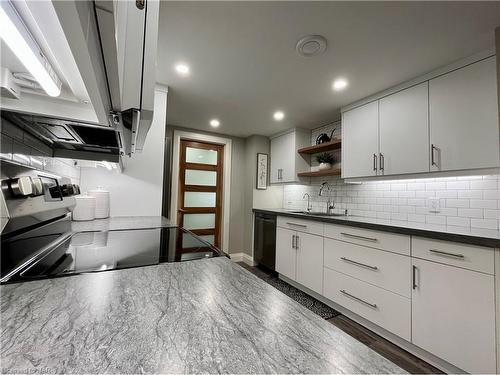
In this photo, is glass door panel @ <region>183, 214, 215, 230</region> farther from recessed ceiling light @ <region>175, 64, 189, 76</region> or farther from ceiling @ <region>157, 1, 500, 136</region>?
recessed ceiling light @ <region>175, 64, 189, 76</region>

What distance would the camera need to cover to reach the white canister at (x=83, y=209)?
1.54 m

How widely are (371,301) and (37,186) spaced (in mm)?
2275

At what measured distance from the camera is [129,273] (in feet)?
1.99

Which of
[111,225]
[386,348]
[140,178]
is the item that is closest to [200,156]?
[140,178]

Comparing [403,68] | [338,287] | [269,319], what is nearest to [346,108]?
[403,68]

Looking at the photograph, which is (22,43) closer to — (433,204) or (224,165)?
(433,204)

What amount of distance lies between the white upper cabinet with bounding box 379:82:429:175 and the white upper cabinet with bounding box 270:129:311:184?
1.24m

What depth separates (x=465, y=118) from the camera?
5.15 ft

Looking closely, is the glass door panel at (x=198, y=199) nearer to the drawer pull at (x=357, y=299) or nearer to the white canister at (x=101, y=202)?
the white canister at (x=101, y=202)

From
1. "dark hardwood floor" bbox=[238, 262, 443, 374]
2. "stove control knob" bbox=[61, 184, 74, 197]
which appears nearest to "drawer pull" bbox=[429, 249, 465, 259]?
"dark hardwood floor" bbox=[238, 262, 443, 374]

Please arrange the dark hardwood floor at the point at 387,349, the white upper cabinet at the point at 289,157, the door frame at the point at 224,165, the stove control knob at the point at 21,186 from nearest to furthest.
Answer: the stove control knob at the point at 21,186
the dark hardwood floor at the point at 387,349
the white upper cabinet at the point at 289,157
the door frame at the point at 224,165

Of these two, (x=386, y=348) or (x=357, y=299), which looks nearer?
(x=386, y=348)

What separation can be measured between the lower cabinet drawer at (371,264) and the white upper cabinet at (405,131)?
769 millimetres

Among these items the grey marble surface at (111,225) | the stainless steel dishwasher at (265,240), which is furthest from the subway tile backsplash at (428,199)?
the grey marble surface at (111,225)
